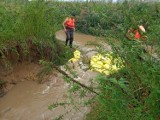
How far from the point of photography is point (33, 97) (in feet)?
28.9

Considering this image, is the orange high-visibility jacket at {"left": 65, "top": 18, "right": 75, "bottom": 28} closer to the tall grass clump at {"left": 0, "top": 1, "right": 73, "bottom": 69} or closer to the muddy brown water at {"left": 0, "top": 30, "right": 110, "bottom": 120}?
the tall grass clump at {"left": 0, "top": 1, "right": 73, "bottom": 69}

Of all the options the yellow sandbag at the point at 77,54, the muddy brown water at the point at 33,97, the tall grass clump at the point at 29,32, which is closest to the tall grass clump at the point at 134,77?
the muddy brown water at the point at 33,97

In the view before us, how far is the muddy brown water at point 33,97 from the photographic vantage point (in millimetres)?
7488

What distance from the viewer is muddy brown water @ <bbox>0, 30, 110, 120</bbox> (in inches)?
295

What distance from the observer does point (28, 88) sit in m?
9.30

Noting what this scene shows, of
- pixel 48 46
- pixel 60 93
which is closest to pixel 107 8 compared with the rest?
pixel 48 46

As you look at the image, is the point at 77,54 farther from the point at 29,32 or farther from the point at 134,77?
the point at 134,77

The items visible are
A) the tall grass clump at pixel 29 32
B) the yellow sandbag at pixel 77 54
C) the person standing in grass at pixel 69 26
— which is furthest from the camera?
the person standing in grass at pixel 69 26

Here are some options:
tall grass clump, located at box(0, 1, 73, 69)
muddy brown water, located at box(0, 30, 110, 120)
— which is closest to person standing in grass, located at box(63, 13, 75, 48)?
tall grass clump, located at box(0, 1, 73, 69)

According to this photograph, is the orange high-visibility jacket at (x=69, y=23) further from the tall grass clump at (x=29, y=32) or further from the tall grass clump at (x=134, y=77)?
the tall grass clump at (x=134, y=77)

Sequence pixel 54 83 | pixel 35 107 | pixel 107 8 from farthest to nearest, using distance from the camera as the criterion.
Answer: pixel 107 8
pixel 54 83
pixel 35 107

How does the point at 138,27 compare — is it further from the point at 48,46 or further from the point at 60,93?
the point at 48,46

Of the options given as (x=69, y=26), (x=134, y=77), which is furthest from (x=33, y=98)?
(x=134, y=77)

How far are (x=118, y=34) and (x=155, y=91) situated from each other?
1.17 m
